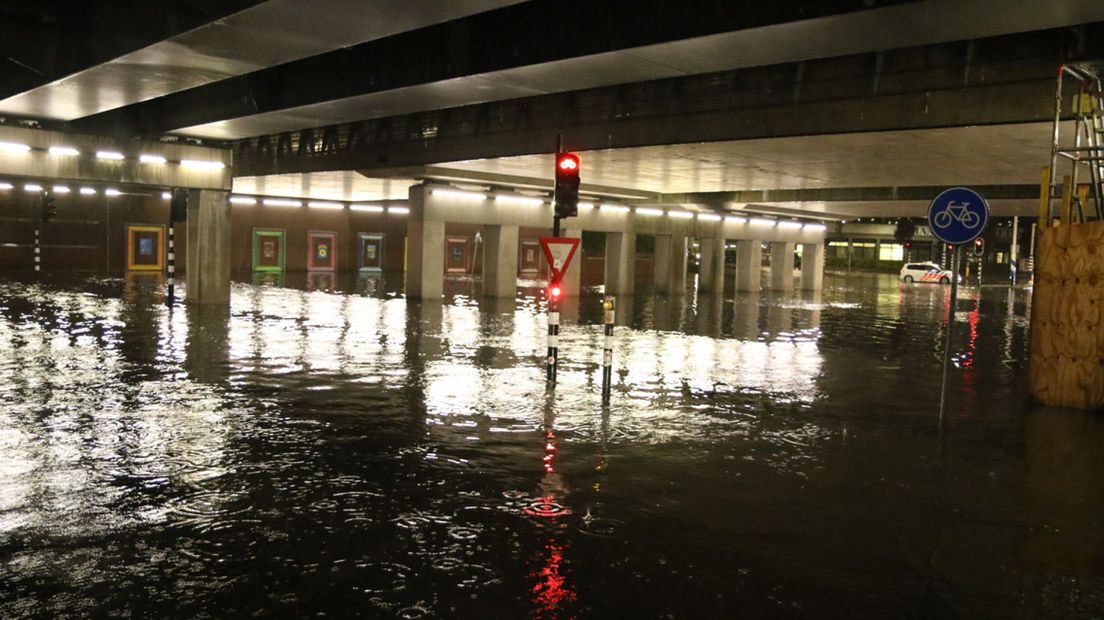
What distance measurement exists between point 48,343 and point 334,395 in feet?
25.2

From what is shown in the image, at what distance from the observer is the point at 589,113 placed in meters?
18.1

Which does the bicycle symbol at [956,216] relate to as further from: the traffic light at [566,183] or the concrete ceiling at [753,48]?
the traffic light at [566,183]

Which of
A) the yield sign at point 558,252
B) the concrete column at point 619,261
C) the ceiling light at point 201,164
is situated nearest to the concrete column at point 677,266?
the concrete column at point 619,261

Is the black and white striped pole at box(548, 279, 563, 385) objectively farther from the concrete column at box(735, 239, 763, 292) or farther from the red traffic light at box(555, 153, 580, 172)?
the concrete column at box(735, 239, 763, 292)

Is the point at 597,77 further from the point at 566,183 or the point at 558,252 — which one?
the point at 558,252

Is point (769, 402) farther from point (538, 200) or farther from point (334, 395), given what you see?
point (538, 200)

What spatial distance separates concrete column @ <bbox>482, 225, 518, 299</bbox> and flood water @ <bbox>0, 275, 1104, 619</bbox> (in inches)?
665

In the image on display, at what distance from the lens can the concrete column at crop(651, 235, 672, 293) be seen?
4247 centimetres

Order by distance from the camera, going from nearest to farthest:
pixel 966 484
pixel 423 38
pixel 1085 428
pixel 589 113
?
pixel 966 484
pixel 1085 428
pixel 423 38
pixel 589 113

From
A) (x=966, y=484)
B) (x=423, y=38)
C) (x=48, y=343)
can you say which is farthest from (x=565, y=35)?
(x=48, y=343)

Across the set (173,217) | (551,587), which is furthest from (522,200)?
(551,587)

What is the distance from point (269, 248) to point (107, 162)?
29247mm

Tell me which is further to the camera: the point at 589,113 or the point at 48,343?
the point at 589,113

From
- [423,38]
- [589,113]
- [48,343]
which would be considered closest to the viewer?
[423,38]
